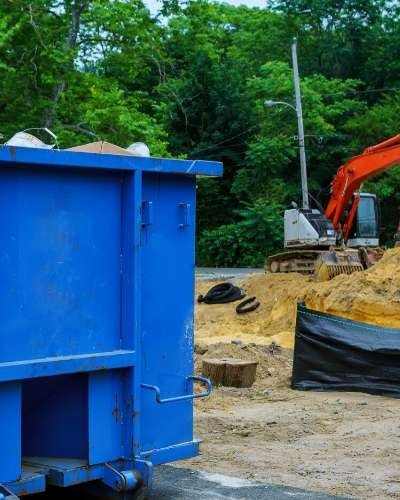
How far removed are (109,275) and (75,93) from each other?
2105 centimetres

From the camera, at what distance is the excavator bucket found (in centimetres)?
2265

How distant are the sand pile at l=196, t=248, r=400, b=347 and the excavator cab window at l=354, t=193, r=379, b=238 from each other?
4.66 meters

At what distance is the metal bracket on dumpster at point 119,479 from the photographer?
5426 millimetres

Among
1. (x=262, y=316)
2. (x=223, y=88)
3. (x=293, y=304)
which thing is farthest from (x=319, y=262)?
(x=223, y=88)

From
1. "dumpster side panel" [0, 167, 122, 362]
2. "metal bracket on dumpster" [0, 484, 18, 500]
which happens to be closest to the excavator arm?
"dumpster side panel" [0, 167, 122, 362]

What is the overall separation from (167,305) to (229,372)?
591 cm

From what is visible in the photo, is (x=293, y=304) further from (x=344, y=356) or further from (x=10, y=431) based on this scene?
(x=10, y=431)

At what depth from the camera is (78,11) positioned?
2597cm

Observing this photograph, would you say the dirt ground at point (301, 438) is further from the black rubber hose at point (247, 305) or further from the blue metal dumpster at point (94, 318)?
the black rubber hose at point (247, 305)

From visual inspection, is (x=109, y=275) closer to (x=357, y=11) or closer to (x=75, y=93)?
(x=75, y=93)

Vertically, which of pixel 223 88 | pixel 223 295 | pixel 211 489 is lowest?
pixel 211 489

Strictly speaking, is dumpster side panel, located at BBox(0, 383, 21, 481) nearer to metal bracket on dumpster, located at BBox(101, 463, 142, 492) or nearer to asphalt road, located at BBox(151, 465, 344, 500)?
metal bracket on dumpster, located at BBox(101, 463, 142, 492)

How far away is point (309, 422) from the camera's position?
31.4 ft

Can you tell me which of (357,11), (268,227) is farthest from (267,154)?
(357,11)
